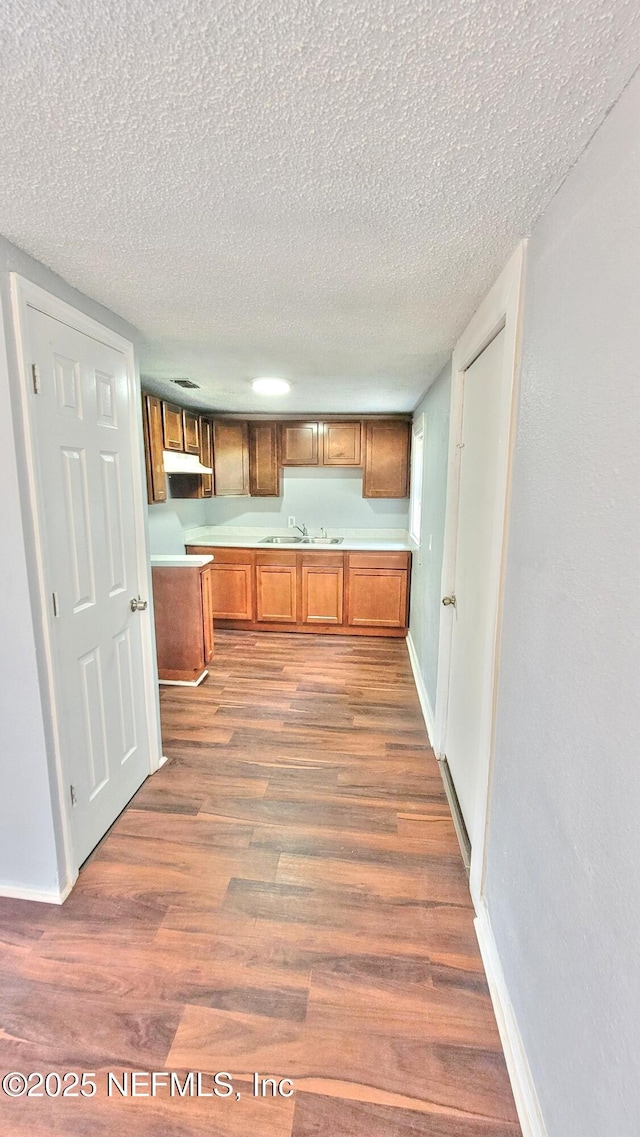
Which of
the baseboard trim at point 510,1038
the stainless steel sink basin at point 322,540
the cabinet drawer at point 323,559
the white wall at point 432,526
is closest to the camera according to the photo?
the baseboard trim at point 510,1038

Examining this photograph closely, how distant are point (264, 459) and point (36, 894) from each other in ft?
12.4

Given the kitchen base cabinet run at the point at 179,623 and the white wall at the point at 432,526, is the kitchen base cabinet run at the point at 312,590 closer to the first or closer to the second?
the white wall at the point at 432,526

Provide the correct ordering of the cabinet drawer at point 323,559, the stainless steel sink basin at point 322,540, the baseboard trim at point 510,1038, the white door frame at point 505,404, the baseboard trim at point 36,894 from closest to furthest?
1. the baseboard trim at point 510,1038
2. the white door frame at point 505,404
3. the baseboard trim at point 36,894
4. the cabinet drawer at point 323,559
5. the stainless steel sink basin at point 322,540

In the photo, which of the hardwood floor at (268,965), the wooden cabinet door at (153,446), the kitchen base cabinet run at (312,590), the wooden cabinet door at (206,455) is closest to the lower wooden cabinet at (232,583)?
the kitchen base cabinet run at (312,590)

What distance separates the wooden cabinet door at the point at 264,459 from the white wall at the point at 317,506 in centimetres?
24

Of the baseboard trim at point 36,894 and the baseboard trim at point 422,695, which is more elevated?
the baseboard trim at point 422,695

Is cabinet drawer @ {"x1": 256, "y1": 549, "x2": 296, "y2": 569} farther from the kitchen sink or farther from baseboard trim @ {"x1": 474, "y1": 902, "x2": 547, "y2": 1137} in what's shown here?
baseboard trim @ {"x1": 474, "y1": 902, "x2": 547, "y2": 1137}

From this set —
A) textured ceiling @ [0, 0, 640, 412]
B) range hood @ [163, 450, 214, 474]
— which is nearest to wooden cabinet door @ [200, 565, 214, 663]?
range hood @ [163, 450, 214, 474]

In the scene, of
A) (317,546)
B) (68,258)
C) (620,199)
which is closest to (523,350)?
(620,199)

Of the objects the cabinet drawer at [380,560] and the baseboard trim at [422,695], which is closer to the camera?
the baseboard trim at [422,695]

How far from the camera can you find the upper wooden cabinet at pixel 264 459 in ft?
15.1

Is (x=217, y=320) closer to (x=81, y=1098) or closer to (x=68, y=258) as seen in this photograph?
(x=68, y=258)

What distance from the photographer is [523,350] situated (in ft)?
4.17

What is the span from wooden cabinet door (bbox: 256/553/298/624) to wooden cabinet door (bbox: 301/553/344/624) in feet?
0.35
